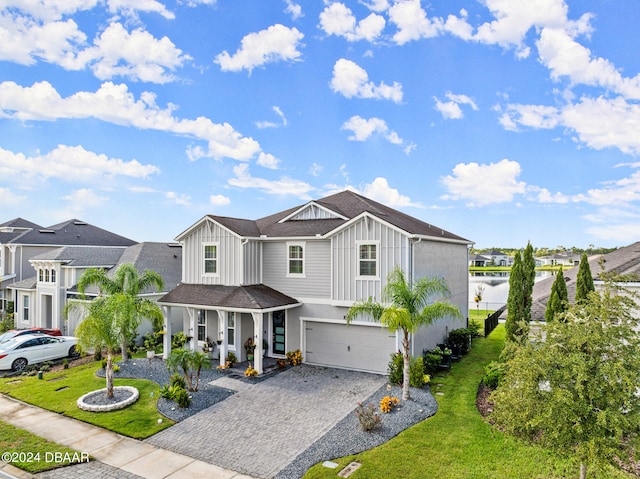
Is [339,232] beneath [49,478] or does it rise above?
above

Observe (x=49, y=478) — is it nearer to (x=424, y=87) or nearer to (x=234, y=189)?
(x=234, y=189)

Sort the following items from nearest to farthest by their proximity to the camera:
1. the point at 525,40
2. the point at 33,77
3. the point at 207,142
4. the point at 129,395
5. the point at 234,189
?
the point at 129,395 → the point at 525,40 → the point at 33,77 → the point at 207,142 → the point at 234,189

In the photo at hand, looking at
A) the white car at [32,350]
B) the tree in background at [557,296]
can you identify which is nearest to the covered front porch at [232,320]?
the white car at [32,350]

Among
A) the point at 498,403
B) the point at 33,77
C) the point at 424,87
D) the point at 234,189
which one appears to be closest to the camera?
the point at 498,403

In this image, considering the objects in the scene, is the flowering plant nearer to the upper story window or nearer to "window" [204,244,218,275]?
the upper story window

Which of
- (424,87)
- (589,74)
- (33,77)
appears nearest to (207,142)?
(33,77)

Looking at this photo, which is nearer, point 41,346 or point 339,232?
point 339,232

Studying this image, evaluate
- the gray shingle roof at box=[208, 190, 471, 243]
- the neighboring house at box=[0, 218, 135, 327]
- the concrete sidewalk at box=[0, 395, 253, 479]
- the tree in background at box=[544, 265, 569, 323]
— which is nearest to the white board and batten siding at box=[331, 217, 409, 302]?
the gray shingle roof at box=[208, 190, 471, 243]
